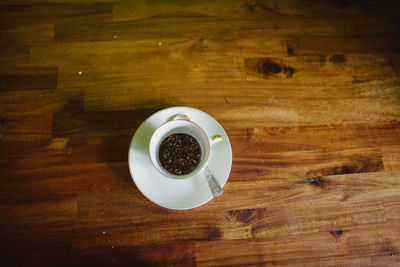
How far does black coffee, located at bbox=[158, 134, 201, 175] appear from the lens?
0.83 meters

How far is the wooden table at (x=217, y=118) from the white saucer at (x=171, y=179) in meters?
0.13

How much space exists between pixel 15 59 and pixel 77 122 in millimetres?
379

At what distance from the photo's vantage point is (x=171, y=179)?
83 centimetres

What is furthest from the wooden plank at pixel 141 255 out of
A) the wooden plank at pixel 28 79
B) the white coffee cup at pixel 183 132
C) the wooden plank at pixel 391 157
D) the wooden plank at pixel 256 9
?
the wooden plank at pixel 256 9

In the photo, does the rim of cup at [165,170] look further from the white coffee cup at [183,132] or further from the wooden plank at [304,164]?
the wooden plank at [304,164]

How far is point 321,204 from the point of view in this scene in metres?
0.94

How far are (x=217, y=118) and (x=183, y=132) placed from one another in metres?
0.19

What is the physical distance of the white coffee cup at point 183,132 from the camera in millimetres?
758

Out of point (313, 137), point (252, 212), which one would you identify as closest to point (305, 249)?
point (252, 212)

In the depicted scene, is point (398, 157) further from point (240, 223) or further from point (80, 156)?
point (80, 156)

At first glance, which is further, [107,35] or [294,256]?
[107,35]

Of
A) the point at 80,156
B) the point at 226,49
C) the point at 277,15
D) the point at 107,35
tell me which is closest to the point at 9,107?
the point at 80,156

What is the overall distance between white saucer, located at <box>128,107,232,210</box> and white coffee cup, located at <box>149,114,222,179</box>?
0.05m

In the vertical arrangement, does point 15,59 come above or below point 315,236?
above
